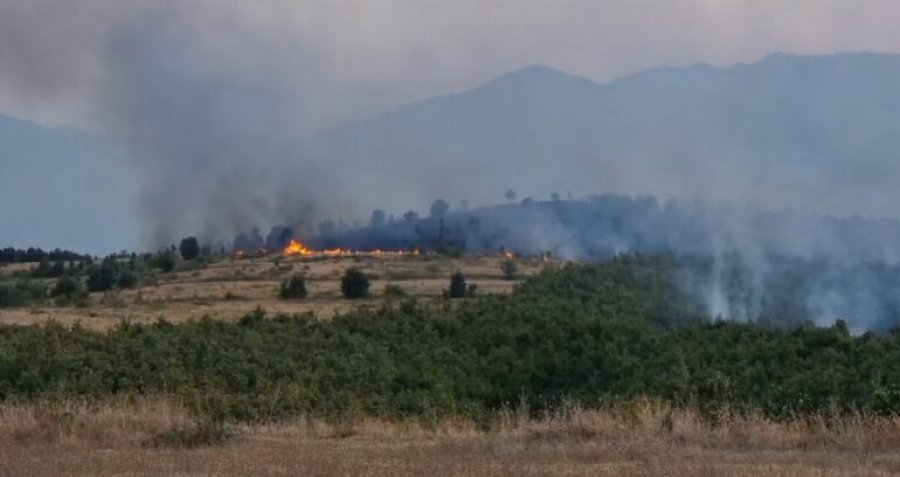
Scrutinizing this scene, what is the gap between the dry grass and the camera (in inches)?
531

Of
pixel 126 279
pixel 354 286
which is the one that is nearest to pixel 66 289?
pixel 126 279

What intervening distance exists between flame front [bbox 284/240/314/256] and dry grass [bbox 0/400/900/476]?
54.8 m

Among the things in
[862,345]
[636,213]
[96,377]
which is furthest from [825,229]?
[96,377]

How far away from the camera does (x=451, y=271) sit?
6550 centimetres

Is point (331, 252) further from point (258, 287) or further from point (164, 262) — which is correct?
point (258, 287)

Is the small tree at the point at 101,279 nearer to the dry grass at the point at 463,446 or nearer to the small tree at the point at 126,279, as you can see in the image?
the small tree at the point at 126,279

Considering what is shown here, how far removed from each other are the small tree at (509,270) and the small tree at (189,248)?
22.5 meters

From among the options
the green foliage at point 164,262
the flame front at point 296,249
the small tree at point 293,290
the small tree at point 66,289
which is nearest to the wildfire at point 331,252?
the flame front at point 296,249

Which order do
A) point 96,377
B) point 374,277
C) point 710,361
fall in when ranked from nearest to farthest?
point 96,377
point 710,361
point 374,277

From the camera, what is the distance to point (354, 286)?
174 ft

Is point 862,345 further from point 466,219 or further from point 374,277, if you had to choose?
point 466,219

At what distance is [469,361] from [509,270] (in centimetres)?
3075

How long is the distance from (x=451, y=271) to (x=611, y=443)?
49.4 m

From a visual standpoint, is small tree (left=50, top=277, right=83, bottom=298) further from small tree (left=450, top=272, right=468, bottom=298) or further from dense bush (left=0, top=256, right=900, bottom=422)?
dense bush (left=0, top=256, right=900, bottom=422)
